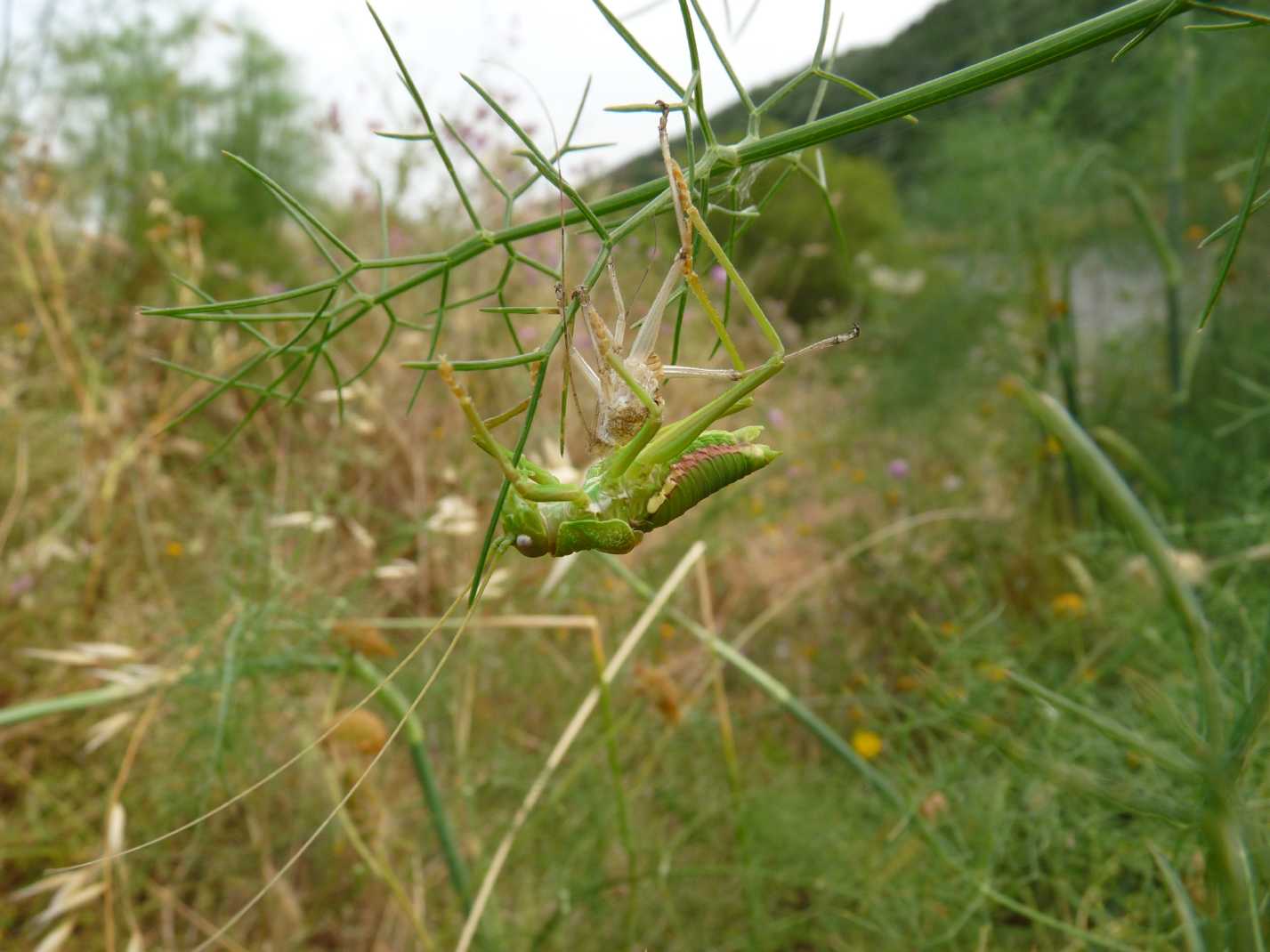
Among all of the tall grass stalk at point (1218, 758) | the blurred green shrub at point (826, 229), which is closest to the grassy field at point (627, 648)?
the tall grass stalk at point (1218, 758)

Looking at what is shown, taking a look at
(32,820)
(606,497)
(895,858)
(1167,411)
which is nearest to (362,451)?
(32,820)

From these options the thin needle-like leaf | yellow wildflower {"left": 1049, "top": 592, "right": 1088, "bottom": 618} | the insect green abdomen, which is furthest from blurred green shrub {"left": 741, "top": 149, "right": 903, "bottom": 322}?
the thin needle-like leaf

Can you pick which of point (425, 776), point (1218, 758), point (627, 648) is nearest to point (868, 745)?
point (627, 648)

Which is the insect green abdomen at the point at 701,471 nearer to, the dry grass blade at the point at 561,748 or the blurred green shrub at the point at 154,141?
the dry grass blade at the point at 561,748

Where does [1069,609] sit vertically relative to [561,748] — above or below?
below

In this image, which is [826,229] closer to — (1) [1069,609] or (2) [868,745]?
(1) [1069,609]
